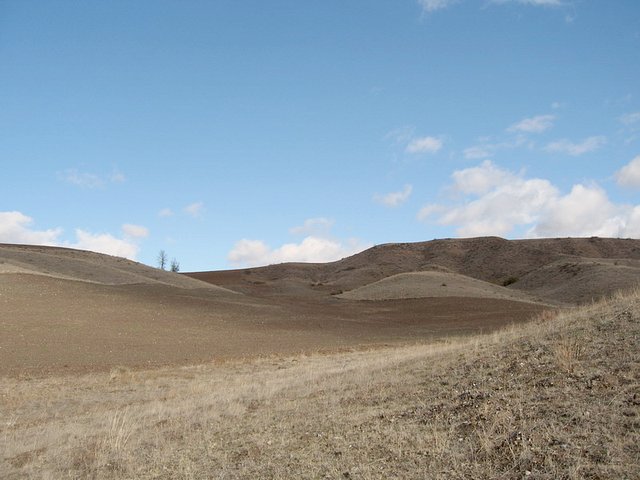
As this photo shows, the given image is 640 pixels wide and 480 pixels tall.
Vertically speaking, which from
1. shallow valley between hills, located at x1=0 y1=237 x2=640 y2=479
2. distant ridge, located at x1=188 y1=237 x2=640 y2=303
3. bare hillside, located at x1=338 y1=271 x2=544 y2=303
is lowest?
shallow valley between hills, located at x1=0 y1=237 x2=640 y2=479

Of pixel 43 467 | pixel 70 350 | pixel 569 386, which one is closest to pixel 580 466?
pixel 569 386

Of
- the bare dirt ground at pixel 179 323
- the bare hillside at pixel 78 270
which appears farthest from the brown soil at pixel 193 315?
the bare hillside at pixel 78 270

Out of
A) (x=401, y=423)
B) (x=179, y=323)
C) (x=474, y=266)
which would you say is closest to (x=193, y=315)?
(x=179, y=323)

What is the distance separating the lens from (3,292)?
38.8 meters

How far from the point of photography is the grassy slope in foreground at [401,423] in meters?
6.84

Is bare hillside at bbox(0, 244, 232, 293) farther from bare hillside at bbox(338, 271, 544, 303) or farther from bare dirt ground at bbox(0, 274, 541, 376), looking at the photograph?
bare hillside at bbox(338, 271, 544, 303)

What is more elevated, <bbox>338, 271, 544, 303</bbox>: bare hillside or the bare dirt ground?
<bbox>338, 271, 544, 303</bbox>: bare hillside

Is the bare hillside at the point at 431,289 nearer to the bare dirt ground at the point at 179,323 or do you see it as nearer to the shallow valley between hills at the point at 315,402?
the bare dirt ground at the point at 179,323

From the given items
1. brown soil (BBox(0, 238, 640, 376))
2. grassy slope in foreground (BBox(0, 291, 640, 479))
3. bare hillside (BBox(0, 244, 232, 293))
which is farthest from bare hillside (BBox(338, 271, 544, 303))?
→ grassy slope in foreground (BBox(0, 291, 640, 479))

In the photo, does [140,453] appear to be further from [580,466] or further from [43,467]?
[580,466]

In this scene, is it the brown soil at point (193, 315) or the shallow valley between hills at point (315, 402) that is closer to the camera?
the shallow valley between hills at point (315, 402)

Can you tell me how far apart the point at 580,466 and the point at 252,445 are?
4432 millimetres

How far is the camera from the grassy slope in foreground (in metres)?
6.84

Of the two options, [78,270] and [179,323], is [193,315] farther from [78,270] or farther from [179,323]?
[78,270]
